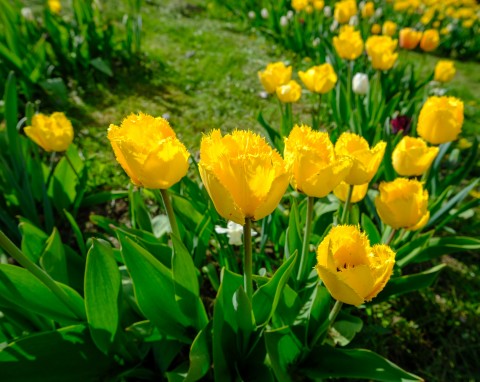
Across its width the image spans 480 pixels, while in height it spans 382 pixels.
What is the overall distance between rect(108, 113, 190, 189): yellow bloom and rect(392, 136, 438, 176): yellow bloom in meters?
0.93

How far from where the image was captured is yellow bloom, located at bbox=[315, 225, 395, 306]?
811 millimetres

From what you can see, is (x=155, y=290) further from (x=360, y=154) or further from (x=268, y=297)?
(x=360, y=154)

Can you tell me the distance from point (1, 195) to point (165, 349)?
140 cm

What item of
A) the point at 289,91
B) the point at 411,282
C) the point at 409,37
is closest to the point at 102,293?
the point at 411,282

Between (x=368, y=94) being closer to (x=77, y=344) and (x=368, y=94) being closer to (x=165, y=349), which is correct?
(x=165, y=349)

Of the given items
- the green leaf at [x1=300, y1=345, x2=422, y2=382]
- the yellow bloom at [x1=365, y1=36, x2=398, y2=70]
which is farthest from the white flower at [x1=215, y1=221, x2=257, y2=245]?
the yellow bloom at [x1=365, y1=36, x2=398, y2=70]

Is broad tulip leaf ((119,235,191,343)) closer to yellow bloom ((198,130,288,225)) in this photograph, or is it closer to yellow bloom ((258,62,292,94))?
yellow bloom ((198,130,288,225))

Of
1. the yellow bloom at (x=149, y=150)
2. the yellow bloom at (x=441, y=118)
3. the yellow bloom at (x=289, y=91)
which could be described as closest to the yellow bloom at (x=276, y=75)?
the yellow bloom at (x=289, y=91)

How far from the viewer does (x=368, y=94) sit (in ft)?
8.87

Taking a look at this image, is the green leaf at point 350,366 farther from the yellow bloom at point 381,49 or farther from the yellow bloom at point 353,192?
the yellow bloom at point 381,49

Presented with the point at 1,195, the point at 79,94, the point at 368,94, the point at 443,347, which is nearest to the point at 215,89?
the point at 79,94

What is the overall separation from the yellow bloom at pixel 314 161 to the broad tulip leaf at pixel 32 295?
0.80 metres

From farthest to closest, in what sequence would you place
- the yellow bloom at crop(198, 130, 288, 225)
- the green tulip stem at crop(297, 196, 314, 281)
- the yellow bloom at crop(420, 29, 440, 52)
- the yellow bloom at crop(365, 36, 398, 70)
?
the yellow bloom at crop(420, 29, 440, 52) < the yellow bloom at crop(365, 36, 398, 70) < the green tulip stem at crop(297, 196, 314, 281) < the yellow bloom at crop(198, 130, 288, 225)

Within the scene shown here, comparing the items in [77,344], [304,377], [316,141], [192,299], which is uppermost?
[316,141]
